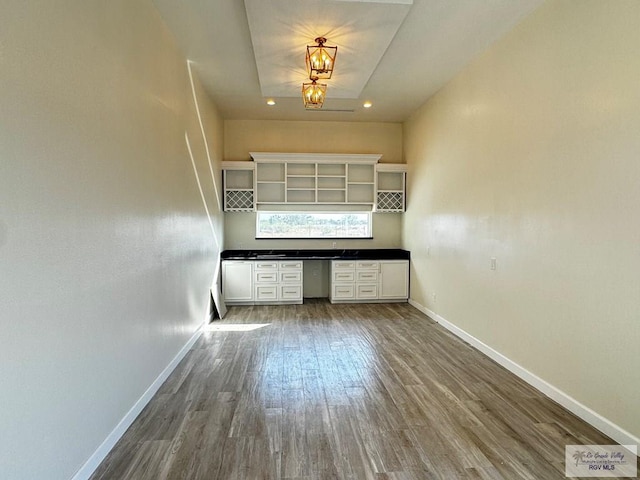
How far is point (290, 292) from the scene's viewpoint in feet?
19.9

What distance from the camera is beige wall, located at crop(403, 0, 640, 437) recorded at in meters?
2.26

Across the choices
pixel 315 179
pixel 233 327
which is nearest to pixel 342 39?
pixel 315 179

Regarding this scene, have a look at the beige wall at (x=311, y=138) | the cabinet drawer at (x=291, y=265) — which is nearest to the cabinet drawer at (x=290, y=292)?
the cabinet drawer at (x=291, y=265)

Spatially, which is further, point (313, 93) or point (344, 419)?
point (313, 93)

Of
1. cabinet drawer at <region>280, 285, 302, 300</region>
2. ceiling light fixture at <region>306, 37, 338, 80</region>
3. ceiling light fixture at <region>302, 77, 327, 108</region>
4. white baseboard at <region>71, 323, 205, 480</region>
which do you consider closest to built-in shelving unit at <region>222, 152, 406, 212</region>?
cabinet drawer at <region>280, 285, 302, 300</region>

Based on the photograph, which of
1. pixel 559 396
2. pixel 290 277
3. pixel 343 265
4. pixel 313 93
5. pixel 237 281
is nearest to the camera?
pixel 559 396

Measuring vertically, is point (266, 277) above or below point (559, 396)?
above

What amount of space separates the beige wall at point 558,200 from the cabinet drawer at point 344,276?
2017 millimetres

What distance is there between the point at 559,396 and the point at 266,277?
4.24 m

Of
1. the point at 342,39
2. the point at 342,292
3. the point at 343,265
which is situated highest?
the point at 342,39

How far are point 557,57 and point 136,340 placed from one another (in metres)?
3.79

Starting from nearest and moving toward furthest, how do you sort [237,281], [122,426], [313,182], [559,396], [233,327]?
[122,426] → [559,396] → [233,327] → [237,281] → [313,182]

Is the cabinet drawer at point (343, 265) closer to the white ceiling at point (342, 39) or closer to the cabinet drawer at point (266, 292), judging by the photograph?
the cabinet drawer at point (266, 292)

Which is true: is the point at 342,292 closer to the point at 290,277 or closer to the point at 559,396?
the point at 290,277
